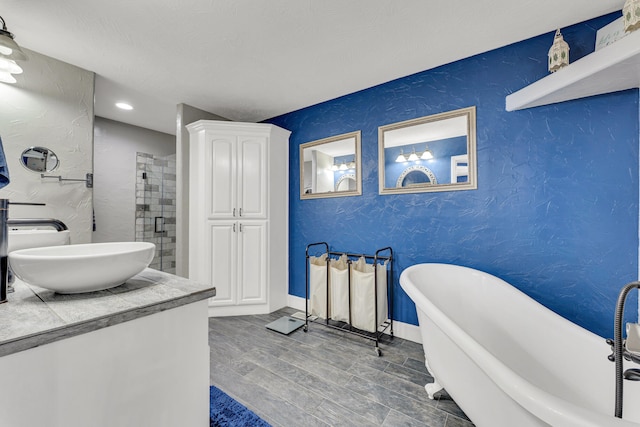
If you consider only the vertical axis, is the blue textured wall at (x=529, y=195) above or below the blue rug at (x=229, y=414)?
above

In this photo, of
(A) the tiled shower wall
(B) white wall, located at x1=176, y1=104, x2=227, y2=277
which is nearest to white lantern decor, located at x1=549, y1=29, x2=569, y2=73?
(B) white wall, located at x1=176, y1=104, x2=227, y2=277

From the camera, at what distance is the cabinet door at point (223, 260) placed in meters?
2.74

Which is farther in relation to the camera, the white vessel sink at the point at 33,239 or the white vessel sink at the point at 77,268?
the white vessel sink at the point at 33,239

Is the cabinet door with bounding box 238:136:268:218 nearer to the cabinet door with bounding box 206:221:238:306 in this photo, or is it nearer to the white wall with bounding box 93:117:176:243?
the cabinet door with bounding box 206:221:238:306

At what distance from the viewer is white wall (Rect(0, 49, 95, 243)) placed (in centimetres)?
193

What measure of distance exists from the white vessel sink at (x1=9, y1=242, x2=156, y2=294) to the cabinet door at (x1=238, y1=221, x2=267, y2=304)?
1.95 m

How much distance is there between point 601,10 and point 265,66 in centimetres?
225

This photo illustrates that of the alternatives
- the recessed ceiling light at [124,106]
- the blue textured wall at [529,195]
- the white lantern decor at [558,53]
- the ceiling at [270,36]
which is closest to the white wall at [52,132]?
the ceiling at [270,36]

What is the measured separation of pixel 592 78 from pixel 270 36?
6.41 feet

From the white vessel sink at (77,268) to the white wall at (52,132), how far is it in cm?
170

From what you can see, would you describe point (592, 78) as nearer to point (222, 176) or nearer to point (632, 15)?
point (632, 15)

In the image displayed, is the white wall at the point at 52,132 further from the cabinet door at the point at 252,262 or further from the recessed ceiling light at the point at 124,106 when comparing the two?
the cabinet door at the point at 252,262

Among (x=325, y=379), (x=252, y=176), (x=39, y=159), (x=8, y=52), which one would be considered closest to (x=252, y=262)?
(x=252, y=176)

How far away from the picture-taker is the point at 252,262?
2865 millimetres
